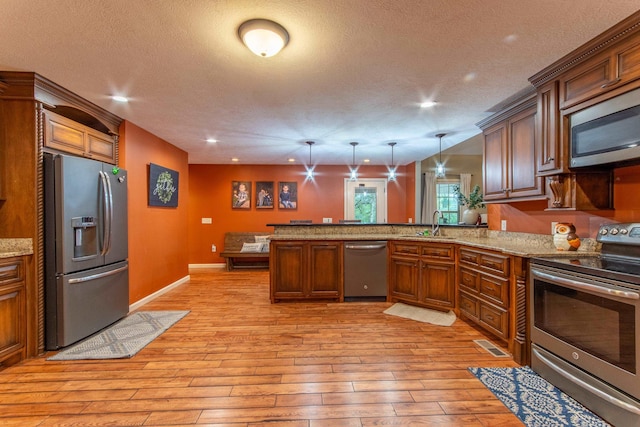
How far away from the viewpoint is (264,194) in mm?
6586

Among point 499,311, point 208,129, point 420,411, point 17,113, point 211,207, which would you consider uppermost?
point 208,129

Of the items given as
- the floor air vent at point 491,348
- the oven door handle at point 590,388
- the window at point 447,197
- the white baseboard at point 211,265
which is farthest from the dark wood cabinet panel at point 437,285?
the white baseboard at point 211,265

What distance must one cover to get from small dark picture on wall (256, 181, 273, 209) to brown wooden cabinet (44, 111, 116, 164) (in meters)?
3.35

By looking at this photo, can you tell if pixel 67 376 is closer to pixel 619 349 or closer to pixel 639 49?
pixel 619 349

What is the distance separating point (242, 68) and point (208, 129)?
6.14 ft

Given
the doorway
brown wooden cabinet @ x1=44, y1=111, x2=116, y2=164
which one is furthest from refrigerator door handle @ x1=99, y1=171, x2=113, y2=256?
the doorway

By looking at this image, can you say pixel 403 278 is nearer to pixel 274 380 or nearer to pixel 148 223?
pixel 274 380

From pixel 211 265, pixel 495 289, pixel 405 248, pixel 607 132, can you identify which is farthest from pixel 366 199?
pixel 607 132

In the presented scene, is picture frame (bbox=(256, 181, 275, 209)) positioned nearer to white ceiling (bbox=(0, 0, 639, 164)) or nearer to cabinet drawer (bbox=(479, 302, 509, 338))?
white ceiling (bbox=(0, 0, 639, 164))

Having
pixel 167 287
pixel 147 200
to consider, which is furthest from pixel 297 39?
pixel 167 287

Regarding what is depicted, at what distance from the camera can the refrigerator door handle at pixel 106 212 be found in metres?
2.85

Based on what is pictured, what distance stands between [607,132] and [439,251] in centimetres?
185

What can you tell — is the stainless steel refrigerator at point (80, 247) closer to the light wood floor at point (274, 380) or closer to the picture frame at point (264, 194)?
the light wood floor at point (274, 380)

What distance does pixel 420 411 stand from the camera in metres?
1.73
